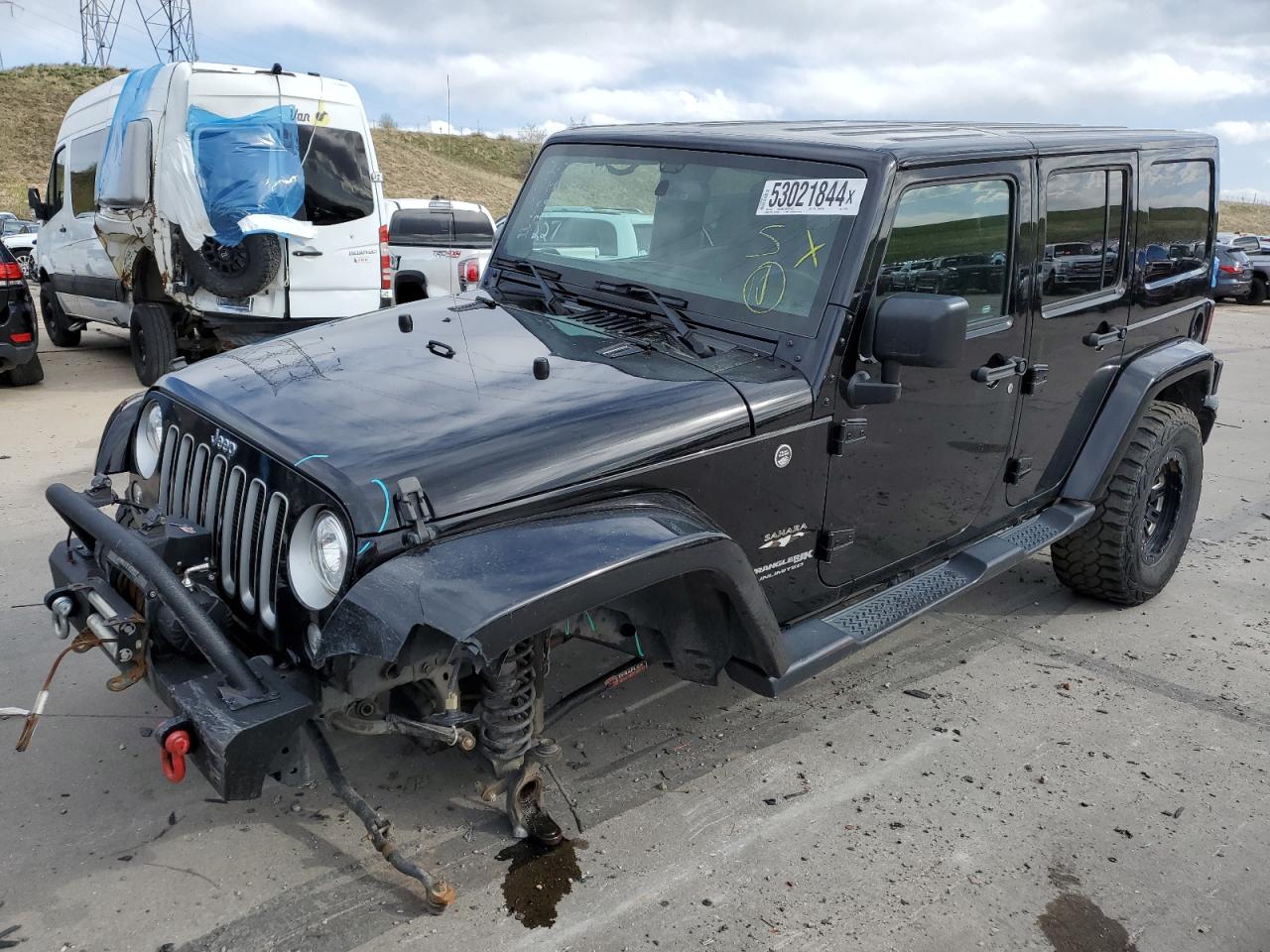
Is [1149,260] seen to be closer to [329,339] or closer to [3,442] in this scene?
[329,339]

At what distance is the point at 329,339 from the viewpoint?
3.40m

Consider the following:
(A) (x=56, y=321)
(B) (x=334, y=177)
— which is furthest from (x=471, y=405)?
(A) (x=56, y=321)

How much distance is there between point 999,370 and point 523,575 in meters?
2.15

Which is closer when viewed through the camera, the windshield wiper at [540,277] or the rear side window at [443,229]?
the windshield wiper at [540,277]

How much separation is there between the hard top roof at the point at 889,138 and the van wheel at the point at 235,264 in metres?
5.16

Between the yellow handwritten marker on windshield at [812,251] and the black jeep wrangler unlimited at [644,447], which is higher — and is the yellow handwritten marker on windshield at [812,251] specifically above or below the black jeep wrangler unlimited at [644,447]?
above

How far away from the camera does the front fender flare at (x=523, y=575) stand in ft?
6.89

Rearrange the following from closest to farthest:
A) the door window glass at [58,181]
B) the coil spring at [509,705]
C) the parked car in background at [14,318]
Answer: the coil spring at [509,705] < the parked car in background at [14,318] < the door window glass at [58,181]

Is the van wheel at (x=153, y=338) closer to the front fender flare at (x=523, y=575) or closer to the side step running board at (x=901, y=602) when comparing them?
the side step running board at (x=901, y=602)

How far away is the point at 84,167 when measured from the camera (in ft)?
32.0

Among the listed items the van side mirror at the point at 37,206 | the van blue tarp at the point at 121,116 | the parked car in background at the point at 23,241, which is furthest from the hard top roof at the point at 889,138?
the parked car in background at the point at 23,241

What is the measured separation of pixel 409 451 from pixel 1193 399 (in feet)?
13.3

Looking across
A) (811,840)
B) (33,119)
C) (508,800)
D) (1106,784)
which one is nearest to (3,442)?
(508,800)

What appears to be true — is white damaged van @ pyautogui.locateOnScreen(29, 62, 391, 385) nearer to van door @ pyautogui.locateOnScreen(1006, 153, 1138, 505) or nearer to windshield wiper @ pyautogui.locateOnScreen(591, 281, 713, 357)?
windshield wiper @ pyautogui.locateOnScreen(591, 281, 713, 357)
